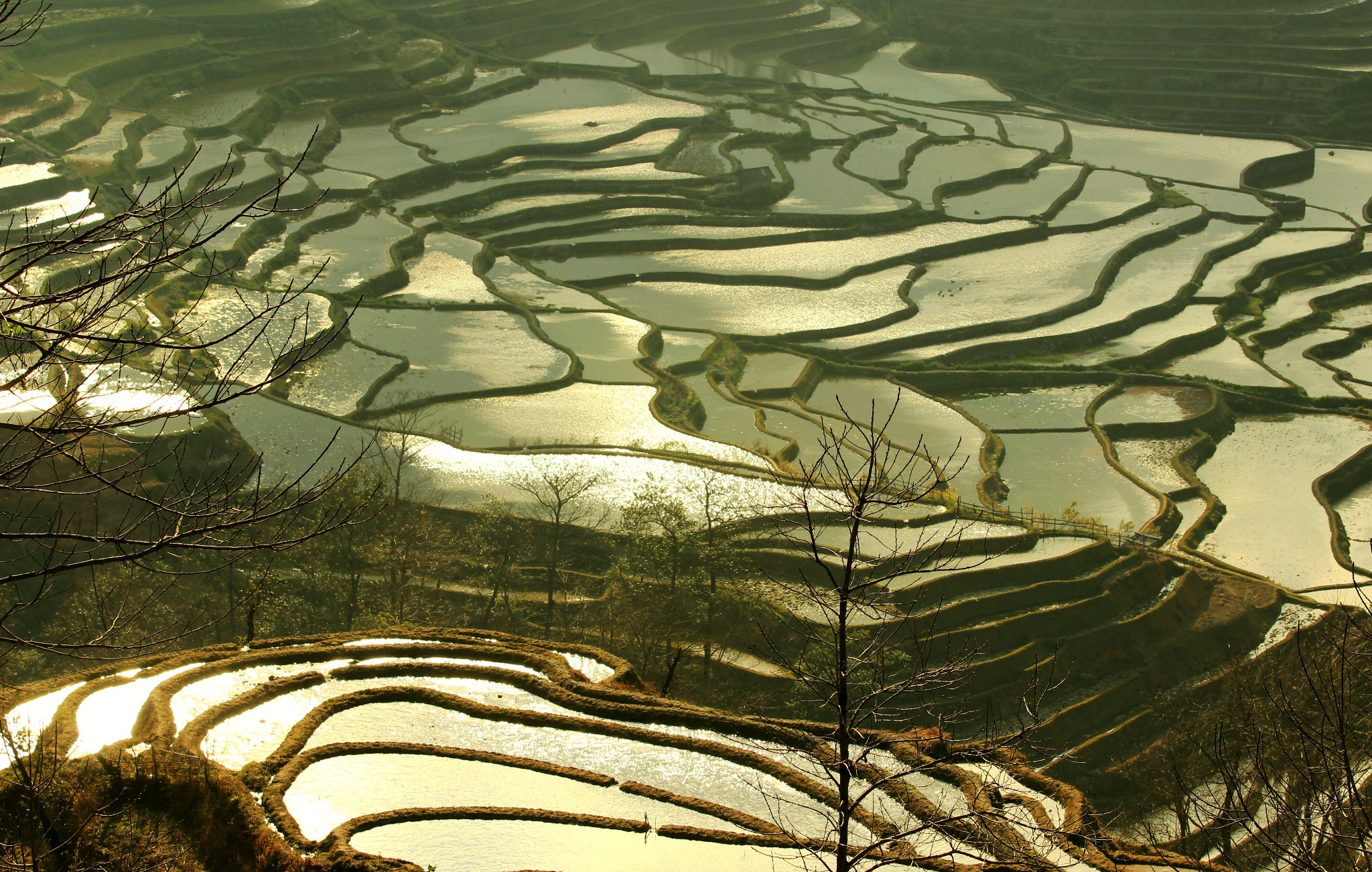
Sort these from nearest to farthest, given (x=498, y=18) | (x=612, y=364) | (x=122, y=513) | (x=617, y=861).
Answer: (x=617, y=861)
(x=122, y=513)
(x=612, y=364)
(x=498, y=18)

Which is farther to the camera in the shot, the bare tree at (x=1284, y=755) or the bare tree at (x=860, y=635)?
the bare tree at (x=1284, y=755)

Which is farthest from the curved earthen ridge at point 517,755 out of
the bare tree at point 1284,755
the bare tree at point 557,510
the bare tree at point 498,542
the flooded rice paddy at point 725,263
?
→ the flooded rice paddy at point 725,263

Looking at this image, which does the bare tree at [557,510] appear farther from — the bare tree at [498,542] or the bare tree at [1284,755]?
the bare tree at [1284,755]

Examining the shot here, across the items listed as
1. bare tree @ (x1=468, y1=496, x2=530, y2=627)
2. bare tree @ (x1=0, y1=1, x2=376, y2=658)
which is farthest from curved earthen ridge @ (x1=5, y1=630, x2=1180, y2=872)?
bare tree @ (x1=468, y1=496, x2=530, y2=627)

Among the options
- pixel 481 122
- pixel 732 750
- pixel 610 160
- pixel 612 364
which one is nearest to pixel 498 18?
pixel 481 122

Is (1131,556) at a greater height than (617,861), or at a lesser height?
lesser

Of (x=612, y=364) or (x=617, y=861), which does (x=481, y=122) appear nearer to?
(x=612, y=364)
